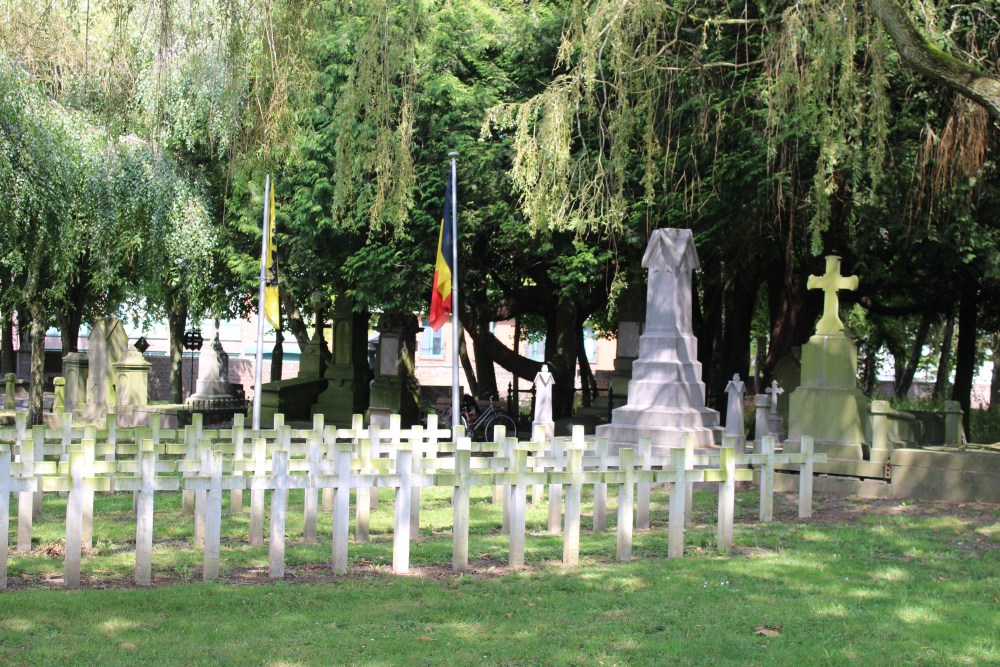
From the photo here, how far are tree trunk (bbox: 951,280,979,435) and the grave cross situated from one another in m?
10.1

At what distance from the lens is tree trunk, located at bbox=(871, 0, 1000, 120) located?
951 centimetres

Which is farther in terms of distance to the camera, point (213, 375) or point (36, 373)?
point (213, 375)

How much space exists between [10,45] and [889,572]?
10011 millimetres

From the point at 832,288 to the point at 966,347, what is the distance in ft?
39.3

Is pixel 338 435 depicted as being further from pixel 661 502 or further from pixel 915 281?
pixel 915 281

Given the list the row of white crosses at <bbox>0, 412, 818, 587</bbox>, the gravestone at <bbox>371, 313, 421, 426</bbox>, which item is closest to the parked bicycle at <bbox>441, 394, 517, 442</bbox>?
the gravestone at <bbox>371, 313, 421, 426</bbox>

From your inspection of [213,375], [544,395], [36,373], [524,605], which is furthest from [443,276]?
[213,375]

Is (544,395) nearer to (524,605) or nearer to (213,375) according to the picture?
(524,605)

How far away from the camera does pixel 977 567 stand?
29.8ft

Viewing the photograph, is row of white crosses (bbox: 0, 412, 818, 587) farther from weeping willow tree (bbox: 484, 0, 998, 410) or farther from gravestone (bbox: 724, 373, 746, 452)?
gravestone (bbox: 724, 373, 746, 452)

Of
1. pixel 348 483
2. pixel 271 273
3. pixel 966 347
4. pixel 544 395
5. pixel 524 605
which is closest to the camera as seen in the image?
pixel 524 605

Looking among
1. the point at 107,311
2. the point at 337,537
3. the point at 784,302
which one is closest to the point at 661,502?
the point at 337,537

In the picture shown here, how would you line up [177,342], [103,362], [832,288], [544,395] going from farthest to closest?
[177,342]
[103,362]
[544,395]
[832,288]

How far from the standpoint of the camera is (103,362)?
2639 cm
